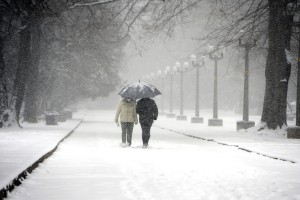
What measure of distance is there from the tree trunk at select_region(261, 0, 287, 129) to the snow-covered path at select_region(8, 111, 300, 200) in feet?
33.5

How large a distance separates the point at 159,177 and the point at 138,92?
827cm

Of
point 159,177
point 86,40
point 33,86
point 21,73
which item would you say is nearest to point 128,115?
point 159,177

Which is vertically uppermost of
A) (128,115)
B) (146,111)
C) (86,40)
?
(86,40)

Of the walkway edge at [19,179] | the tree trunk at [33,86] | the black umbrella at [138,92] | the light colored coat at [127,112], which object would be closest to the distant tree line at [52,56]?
the tree trunk at [33,86]

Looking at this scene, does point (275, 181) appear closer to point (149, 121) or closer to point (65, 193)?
point (65, 193)

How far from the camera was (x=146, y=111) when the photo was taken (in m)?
18.4

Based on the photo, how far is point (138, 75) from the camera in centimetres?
14138

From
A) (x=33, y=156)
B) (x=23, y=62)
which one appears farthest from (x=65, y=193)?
(x=23, y=62)

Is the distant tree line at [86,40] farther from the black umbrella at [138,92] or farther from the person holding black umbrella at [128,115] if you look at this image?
the person holding black umbrella at [128,115]

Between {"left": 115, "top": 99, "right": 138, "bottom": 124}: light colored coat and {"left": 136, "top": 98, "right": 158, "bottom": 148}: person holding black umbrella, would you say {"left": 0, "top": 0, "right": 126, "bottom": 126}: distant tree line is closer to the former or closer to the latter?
{"left": 115, "top": 99, "right": 138, "bottom": 124}: light colored coat

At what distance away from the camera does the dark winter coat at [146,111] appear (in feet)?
60.3

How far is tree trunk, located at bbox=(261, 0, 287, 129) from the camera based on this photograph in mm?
Answer: 26016

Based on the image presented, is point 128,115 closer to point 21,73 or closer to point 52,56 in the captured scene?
point 21,73

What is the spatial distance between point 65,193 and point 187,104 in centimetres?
11062
